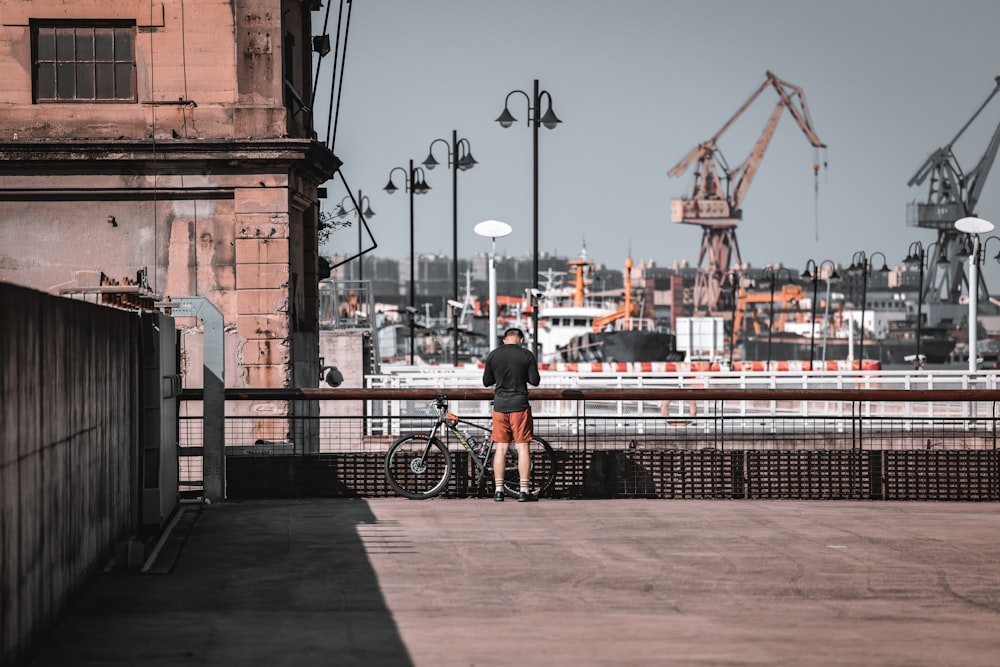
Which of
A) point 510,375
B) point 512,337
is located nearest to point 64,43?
point 512,337

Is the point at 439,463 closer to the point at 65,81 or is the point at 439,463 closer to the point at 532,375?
the point at 532,375

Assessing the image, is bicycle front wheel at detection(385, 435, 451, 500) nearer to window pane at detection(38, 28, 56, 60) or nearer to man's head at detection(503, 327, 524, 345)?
man's head at detection(503, 327, 524, 345)

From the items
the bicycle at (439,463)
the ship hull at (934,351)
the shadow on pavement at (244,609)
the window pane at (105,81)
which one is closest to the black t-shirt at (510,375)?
the bicycle at (439,463)

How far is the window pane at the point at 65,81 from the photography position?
77.2 feet

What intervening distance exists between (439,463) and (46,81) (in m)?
11.2

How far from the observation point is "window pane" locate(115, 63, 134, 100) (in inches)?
930

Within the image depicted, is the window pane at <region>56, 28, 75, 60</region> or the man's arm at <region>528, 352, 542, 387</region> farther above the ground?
the window pane at <region>56, 28, 75, 60</region>

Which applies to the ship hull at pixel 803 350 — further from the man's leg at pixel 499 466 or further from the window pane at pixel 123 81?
the man's leg at pixel 499 466

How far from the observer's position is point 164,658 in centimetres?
809

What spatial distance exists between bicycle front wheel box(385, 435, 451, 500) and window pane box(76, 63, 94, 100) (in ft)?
34.1

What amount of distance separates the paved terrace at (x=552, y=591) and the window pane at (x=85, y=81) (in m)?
10.9

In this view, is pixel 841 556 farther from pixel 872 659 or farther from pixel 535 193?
pixel 535 193

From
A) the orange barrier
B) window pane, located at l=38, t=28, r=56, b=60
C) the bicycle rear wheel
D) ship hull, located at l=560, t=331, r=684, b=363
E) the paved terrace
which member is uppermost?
window pane, located at l=38, t=28, r=56, b=60

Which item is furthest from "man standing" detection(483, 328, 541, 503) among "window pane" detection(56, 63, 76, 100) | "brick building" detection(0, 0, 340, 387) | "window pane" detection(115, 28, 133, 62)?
"window pane" detection(56, 63, 76, 100)
